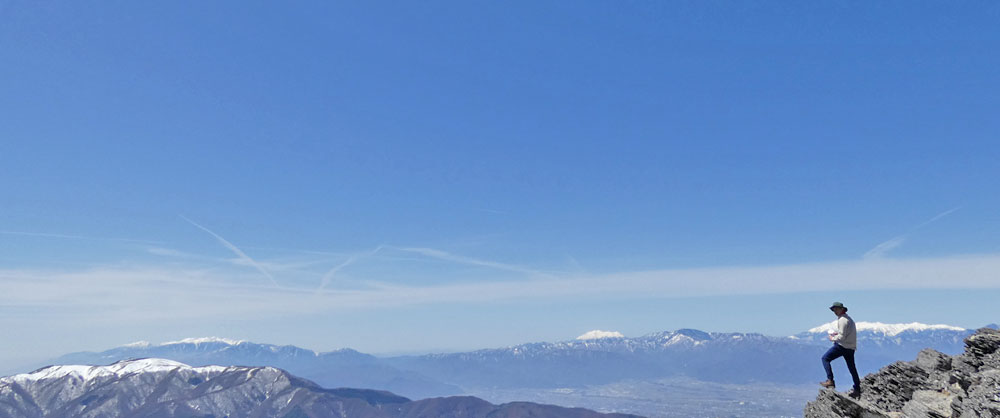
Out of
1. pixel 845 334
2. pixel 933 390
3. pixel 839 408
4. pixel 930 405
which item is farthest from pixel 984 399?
pixel 933 390

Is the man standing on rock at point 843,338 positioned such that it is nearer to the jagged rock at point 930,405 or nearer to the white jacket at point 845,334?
the white jacket at point 845,334

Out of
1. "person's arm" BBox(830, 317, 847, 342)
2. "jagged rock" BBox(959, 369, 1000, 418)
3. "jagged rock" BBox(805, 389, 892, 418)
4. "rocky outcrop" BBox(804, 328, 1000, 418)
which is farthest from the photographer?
"jagged rock" BBox(805, 389, 892, 418)

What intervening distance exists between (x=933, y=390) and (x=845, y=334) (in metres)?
11.6

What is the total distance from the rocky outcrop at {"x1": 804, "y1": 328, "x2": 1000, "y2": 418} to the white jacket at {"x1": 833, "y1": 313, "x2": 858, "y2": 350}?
3.68 meters

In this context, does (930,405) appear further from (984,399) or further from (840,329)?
(840,329)

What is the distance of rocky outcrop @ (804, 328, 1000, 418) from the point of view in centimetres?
2442

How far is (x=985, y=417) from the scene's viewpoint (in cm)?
2280

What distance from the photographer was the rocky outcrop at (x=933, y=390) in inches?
961

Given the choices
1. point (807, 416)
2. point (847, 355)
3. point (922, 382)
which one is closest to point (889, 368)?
point (922, 382)

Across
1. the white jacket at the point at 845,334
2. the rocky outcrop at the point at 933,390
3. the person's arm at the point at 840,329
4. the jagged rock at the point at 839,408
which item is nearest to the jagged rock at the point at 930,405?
the rocky outcrop at the point at 933,390

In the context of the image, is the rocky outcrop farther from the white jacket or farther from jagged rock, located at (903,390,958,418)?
the white jacket

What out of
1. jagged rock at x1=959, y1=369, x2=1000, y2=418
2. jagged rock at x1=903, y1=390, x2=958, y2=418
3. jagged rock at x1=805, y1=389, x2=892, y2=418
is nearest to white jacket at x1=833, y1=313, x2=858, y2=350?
jagged rock at x1=805, y1=389, x2=892, y2=418

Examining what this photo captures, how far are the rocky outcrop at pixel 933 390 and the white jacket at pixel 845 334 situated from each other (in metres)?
3.68

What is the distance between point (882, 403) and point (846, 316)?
9.91 m
